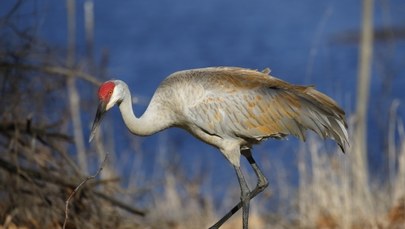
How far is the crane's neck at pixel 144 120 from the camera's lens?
7.54 metres

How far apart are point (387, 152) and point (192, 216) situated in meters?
1.96

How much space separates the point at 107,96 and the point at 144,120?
38 centimetres

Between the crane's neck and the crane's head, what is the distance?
145mm

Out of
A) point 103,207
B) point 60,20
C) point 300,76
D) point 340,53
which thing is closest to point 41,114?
point 103,207

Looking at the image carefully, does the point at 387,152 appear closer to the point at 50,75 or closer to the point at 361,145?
the point at 361,145

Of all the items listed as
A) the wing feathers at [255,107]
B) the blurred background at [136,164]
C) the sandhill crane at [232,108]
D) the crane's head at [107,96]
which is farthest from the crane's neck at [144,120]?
the blurred background at [136,164]

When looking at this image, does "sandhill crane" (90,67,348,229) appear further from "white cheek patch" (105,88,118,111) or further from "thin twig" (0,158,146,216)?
"thin twig" (0,158,146,216)

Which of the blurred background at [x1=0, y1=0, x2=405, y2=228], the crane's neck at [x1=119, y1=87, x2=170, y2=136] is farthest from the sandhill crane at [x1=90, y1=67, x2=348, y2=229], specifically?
the blurred background at [x1=0, y1=0, x2=405, y2=228]

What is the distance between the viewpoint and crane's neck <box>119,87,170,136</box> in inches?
297

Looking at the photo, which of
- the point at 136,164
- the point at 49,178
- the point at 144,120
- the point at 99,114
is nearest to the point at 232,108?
the point at 144,120

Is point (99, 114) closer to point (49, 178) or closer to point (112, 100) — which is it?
point (112, 100)

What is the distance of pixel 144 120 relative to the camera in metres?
7.57

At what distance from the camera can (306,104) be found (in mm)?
7355

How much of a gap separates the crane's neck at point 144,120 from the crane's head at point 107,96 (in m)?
0.15
